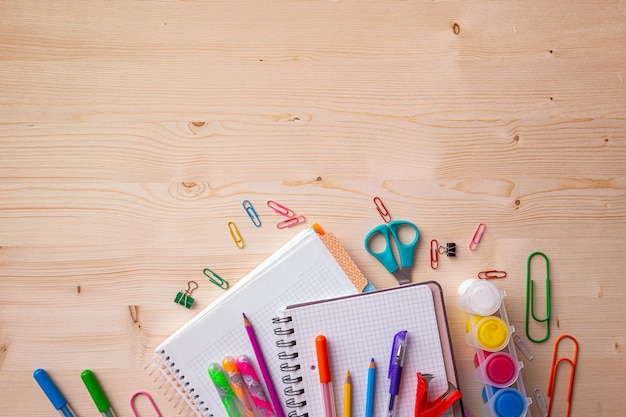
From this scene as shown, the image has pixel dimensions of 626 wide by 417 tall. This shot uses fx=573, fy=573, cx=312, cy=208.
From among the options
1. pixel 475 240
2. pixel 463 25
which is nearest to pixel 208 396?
pixel 475 240

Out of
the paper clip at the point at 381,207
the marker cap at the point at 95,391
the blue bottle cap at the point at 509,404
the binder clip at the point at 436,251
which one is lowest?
the blue bottle cap at the point at 509,404

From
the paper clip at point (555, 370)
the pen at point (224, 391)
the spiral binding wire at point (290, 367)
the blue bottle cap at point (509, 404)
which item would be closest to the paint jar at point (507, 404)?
→ the blue bottle cap at point (509, 404)

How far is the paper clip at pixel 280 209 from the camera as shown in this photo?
3.67 ft

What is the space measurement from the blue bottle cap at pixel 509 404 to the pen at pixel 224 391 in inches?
18.7

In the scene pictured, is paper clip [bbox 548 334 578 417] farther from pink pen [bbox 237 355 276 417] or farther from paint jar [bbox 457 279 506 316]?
pink pen [bbox 237 355 276 417]

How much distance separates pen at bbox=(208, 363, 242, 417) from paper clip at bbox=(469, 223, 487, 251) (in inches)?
21.0

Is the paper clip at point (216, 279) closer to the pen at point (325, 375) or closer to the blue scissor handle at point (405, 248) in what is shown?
the pen at point (325, 375)

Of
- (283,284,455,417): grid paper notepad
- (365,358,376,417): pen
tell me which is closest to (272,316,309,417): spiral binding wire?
(283,284,455,417): grid paper notepad

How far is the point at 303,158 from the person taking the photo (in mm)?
1120

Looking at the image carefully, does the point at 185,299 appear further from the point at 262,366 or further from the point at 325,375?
the point at 325,375

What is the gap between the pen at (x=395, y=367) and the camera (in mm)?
1029

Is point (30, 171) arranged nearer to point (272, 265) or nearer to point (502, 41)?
point (272, 265)

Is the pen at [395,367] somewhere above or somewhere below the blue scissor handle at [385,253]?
below

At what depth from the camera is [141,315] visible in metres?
1.13
